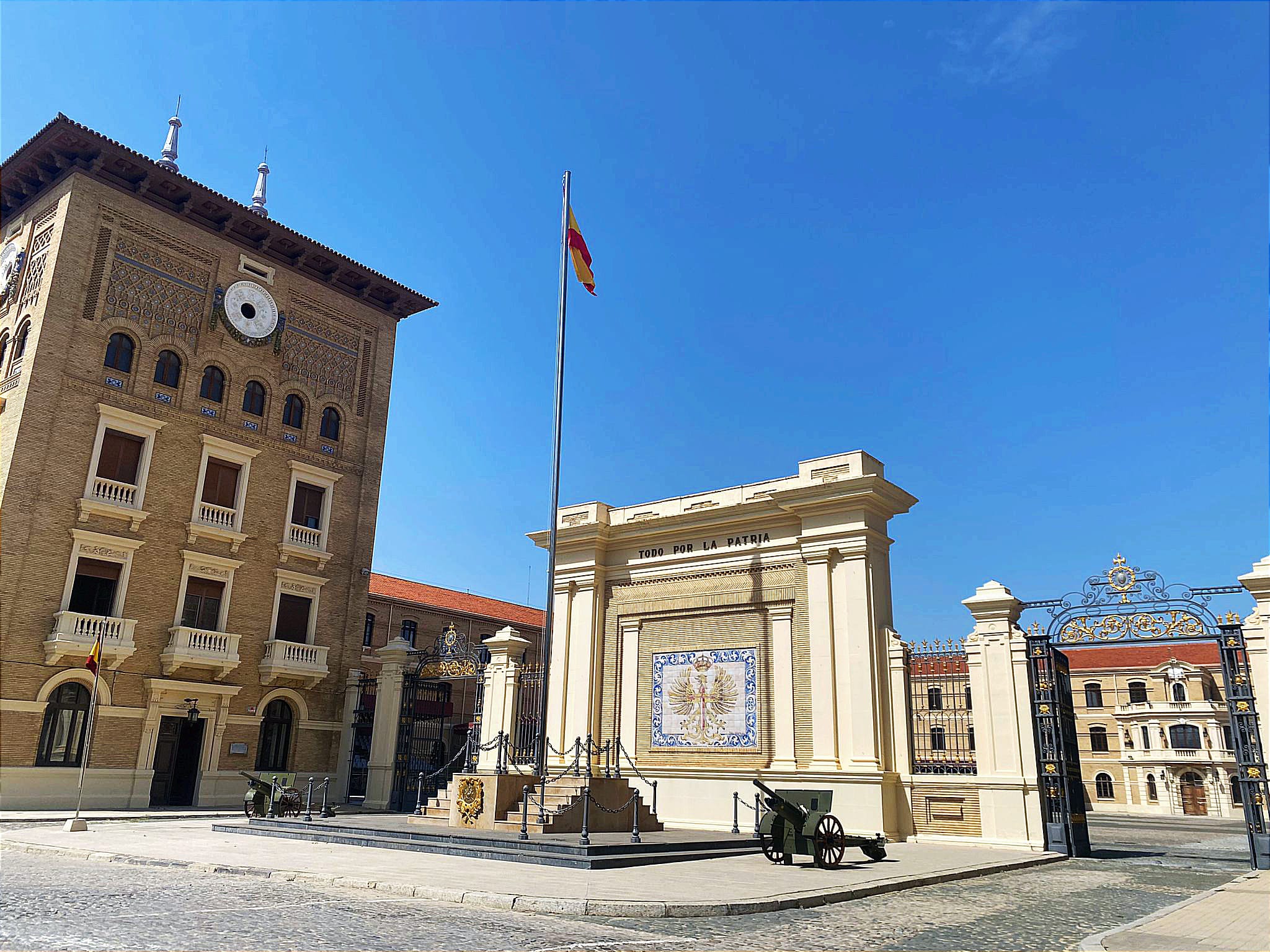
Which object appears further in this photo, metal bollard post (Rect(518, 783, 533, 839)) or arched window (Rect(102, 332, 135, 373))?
arched window (Rect(102, 332, 135, 373))

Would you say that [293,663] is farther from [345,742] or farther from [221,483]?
[221,483]

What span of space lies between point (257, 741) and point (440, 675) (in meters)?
6.71

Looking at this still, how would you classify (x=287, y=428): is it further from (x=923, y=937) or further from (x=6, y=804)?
(x=923, y=937)

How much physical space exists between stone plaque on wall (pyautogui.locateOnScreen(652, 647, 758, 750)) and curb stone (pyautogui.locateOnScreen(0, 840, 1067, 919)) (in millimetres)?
7824

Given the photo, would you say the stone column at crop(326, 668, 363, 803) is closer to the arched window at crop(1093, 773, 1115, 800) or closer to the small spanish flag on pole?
the small spanish flag on pole

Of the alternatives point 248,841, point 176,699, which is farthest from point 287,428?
point 248,841

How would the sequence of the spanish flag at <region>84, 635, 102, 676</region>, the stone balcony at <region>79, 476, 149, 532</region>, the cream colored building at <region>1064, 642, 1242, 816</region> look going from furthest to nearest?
the cream colored building at <region>1064, 642, 1242, 816</region>, the stone balcony at <region>79, 476, 149, 532</region>, the spanish flag at <region>84, 635, 102, 676</region>

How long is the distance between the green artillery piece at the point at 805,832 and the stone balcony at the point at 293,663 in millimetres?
18914

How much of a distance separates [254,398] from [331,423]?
293 cm

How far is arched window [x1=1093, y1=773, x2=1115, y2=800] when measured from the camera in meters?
58.0

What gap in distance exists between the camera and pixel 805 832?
1357cm

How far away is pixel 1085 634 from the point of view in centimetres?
1811

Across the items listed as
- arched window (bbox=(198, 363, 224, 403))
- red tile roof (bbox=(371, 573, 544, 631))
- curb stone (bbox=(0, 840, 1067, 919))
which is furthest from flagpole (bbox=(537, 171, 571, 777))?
red tile roof (bbox=(371, 573, 544, 631))

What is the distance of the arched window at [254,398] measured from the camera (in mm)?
29383
